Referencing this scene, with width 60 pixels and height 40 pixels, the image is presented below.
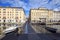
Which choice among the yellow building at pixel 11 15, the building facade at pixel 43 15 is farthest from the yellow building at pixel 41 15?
the yellow building at pixel 11 15

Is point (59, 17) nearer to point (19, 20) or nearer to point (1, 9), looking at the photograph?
point (19, 20)

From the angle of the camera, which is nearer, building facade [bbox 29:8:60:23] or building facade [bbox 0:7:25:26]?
building facade [bbox 0:7:25:26]

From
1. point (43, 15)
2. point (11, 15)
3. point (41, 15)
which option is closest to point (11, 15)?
point (11, 15)

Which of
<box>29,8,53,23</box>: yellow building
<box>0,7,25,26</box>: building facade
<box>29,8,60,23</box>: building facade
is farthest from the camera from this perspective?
<box>29,8,60,23</box>: building facade

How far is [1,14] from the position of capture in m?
72.6

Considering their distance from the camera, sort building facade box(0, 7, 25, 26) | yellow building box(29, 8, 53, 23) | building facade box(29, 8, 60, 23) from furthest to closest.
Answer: building facade box(29, 8, 60, 23) < yellow building box(29, 8, 53, 23) < building facade box(0, 7, 25, 26)

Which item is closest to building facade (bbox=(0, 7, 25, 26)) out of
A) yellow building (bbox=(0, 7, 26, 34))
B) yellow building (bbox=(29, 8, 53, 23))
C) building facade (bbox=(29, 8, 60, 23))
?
yellow building (bbox=(0, 7, 26, 34))

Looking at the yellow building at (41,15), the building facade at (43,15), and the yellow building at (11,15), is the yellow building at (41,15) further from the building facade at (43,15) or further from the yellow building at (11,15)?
the yellow building at (11,15)

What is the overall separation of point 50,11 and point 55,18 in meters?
5.73

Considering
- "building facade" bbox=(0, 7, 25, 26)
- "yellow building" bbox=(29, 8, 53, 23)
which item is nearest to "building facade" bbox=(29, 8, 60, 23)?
"yellow building" bbox=(29, 8, 53, 23)

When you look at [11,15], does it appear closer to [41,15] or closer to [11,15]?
[11,15]

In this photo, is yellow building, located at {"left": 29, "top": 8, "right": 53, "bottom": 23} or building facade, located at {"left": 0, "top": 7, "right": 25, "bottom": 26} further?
yellow building, located at {"left": 29, "top": 8, "right": 53, "bottom": 23}

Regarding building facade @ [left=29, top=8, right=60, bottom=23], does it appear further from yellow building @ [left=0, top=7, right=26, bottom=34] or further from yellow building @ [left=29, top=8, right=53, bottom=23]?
yellow building @ [left=0, top=7, right=26, bottom=34]

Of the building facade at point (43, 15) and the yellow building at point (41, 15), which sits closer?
the yellow building at point (41, 15)
